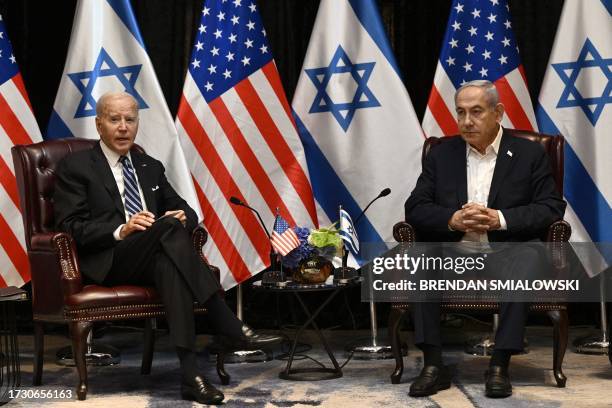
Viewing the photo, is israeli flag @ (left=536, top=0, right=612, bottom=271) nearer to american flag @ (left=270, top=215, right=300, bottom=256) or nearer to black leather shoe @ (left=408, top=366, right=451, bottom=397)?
black leather shoe @ (left=408, top=366, right=451, bottom=397)

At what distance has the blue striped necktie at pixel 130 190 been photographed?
4.68m

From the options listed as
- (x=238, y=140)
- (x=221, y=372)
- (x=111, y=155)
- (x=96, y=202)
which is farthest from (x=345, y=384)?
(x=238, y=140)

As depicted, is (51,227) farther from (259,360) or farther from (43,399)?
(259,360)

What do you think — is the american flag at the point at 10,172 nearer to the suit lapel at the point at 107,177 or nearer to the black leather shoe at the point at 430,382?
the suit lapel at the point at 107,177

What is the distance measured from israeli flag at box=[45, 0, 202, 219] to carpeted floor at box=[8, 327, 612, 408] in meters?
1.03

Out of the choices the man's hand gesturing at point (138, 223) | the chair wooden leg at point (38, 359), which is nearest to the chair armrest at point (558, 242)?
the man's hand gesturing at point (138, 223)

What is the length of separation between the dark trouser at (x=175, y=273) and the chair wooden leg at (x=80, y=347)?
12.2 inches

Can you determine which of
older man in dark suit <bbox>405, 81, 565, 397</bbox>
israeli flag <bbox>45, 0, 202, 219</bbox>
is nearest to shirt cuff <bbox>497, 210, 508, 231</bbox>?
older man in dark suit <bbox>405, 81, 565, 397</bbox>

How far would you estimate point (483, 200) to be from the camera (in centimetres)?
460

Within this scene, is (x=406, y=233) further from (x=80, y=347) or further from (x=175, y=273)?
(x=80, y=347)

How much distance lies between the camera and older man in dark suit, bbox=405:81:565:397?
13.8 feet

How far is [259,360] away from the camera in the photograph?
203 inches

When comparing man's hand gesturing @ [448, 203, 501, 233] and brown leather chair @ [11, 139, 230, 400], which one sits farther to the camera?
man's hand gesturing @ [448, 203, 501, 233]

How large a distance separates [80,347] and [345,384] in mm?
1173
